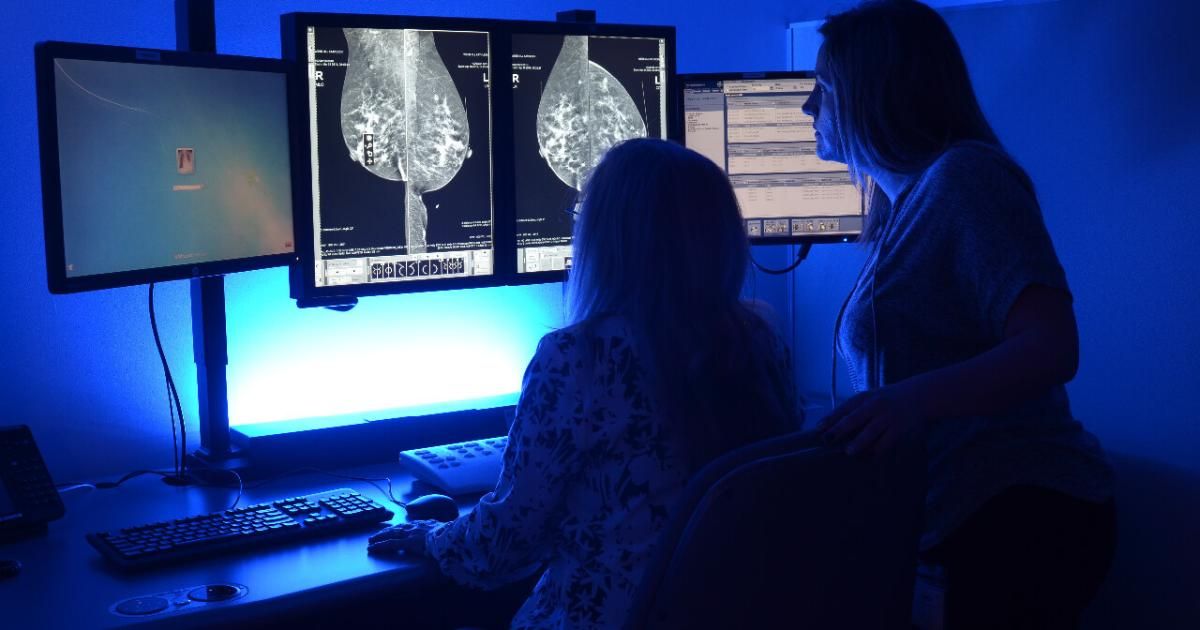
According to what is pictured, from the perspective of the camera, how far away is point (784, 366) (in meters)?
1.54

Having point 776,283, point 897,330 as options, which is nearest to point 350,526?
point 897,330

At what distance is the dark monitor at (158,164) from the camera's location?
1626mm

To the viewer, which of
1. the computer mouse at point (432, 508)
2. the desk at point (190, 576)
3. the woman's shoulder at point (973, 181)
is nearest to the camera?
the desk at point (190, 576)

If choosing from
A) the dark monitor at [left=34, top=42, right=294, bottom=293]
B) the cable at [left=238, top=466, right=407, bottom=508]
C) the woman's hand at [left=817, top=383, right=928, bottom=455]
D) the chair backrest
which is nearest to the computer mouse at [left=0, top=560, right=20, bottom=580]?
the dark monitor at [left=34, top=42, right=294, bottom=293]

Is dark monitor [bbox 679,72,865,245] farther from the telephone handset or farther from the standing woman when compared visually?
the telephone handset

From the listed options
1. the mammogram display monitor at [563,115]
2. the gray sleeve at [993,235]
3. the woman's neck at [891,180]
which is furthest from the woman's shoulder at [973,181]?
the mammogram display monitor at [563,115]

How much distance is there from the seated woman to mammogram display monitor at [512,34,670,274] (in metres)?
0.75

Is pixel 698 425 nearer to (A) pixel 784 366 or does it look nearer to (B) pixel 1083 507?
(A) pixel 784 366

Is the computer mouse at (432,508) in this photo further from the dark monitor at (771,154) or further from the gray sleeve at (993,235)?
the dark monitor at (771,154)

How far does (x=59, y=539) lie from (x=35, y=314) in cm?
50

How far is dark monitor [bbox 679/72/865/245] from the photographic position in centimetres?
245

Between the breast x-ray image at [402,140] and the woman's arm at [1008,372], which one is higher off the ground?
the breast x-ray image at [402,140]

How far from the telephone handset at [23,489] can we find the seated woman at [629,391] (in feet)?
2.13

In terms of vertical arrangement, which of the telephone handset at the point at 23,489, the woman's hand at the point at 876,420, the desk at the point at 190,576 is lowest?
the desk at the point at 190,576
